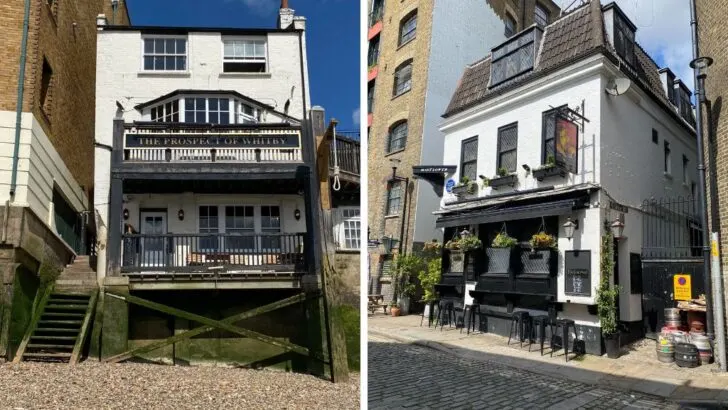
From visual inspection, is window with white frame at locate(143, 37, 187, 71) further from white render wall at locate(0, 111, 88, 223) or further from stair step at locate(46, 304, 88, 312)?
stair step at locate(46, 304, 88, 312)

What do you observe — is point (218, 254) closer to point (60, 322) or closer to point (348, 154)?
point (60, 322)

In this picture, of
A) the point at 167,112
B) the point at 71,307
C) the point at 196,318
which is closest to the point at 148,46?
the point at 167,112

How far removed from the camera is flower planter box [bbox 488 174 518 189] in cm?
302

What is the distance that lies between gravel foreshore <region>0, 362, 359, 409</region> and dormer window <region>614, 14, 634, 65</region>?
2587 millimetres

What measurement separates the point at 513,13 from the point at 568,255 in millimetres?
2164

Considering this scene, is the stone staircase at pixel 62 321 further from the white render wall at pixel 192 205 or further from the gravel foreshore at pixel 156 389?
the white render wall at pixel 192 205

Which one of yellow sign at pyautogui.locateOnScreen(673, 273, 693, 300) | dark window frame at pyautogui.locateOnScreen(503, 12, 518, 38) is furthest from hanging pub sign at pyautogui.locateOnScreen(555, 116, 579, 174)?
yellow sign at pyautogui.locateOnScreen(673, 273, 693, 300)

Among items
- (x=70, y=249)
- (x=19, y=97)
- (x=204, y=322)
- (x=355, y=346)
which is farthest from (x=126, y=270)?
(x=355, y=346)

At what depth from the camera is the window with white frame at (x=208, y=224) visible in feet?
23.5

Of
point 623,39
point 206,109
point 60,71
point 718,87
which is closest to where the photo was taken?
point 623,39

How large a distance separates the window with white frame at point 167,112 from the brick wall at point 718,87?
6331mm

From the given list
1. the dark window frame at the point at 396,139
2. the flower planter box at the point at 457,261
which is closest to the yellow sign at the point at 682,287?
the flower planter box at the point at 457,261

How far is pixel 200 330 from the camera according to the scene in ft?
21.3

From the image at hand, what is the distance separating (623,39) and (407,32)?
132 centimetres
